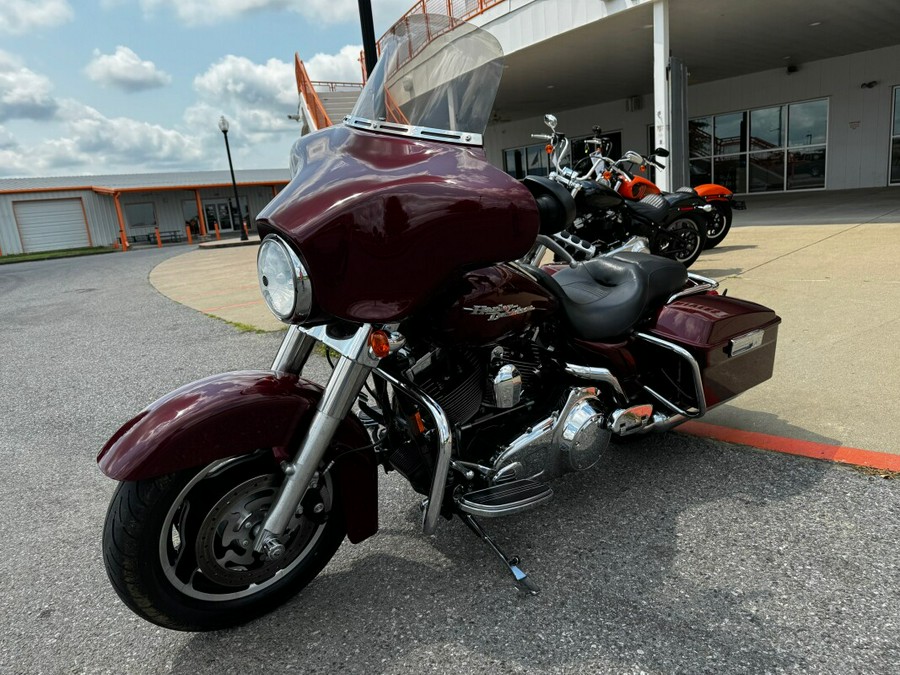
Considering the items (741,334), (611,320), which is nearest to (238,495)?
(611,320)

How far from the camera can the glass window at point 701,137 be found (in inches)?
829

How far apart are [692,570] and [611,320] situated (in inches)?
41.5

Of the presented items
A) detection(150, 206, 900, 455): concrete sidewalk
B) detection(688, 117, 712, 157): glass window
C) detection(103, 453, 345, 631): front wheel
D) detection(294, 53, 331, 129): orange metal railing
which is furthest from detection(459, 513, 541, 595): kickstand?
detection(688, 117, 712, 157): glass window

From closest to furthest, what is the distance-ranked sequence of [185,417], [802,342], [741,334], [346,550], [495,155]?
[185,417]
[346,550]
[741,334]
[802,342]
[495,155]

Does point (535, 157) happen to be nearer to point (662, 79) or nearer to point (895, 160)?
point (895, 160)

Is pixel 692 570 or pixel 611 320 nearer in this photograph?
pixel 692 570

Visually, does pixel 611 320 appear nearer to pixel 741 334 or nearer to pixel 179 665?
pixel 741 334

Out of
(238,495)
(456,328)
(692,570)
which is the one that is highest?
(456,328)

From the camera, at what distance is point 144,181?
36594 mm

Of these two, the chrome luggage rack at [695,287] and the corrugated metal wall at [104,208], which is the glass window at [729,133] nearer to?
the chrome luggage rack at [695,287]

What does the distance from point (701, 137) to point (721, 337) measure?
20.9m

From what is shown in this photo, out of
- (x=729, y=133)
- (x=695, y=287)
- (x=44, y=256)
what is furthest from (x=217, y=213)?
(x=695, y=287)

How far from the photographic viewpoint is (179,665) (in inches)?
80.1

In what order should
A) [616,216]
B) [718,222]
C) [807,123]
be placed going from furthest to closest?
[807,123] → [718,222] → [616,216]
